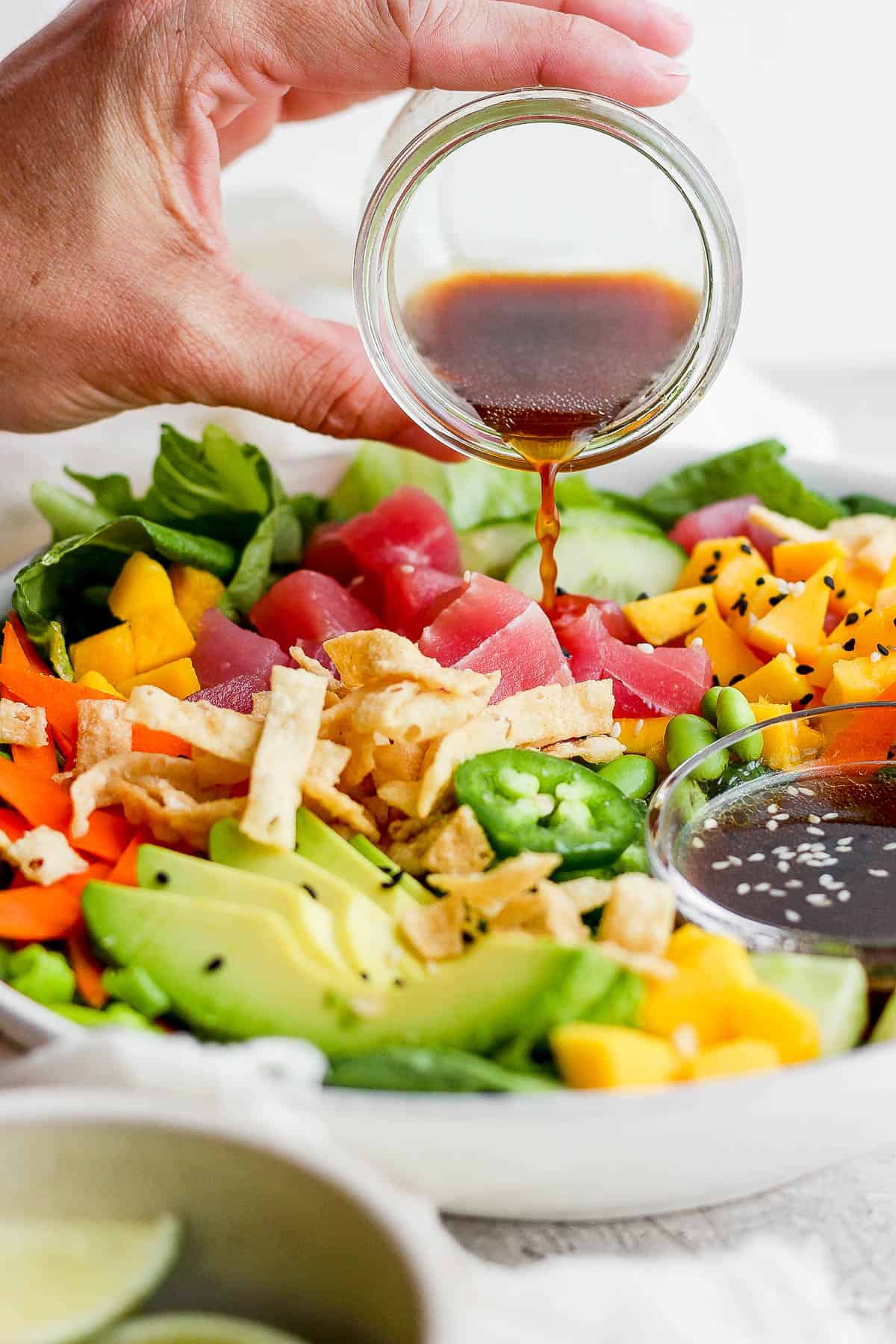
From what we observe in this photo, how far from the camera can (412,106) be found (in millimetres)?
2697

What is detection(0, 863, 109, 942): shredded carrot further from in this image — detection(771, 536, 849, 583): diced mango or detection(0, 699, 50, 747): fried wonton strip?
detection(771, 536, 849, 583): diced mango

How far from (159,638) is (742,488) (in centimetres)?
150

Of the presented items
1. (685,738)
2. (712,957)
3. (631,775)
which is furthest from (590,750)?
(712,957)

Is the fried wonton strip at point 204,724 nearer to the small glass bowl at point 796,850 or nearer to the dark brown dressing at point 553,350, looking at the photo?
the small glass bowl at point 796,850

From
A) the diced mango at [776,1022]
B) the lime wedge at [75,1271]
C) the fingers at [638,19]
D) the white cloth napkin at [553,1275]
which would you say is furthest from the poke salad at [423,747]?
the fingers at [638,19]

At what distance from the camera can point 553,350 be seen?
102 inches

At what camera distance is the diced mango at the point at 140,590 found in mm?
2842

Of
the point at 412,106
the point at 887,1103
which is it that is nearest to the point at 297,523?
the point at 412,106

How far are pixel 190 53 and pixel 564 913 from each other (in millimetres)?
1719

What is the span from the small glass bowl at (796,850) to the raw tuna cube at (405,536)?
93cm

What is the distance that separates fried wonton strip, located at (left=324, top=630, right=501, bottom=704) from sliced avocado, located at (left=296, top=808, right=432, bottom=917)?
0.29 metres

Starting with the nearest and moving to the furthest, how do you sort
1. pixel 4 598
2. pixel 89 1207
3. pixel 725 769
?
pixel 89 1207 → pixel 725 769 → pixel 4 598

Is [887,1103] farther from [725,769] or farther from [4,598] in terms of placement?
[4,598]

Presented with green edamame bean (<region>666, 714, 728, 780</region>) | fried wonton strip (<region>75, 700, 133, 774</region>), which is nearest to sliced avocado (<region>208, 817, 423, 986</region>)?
fried wonton strip (<region>75, 700, 133, 774</region>)
